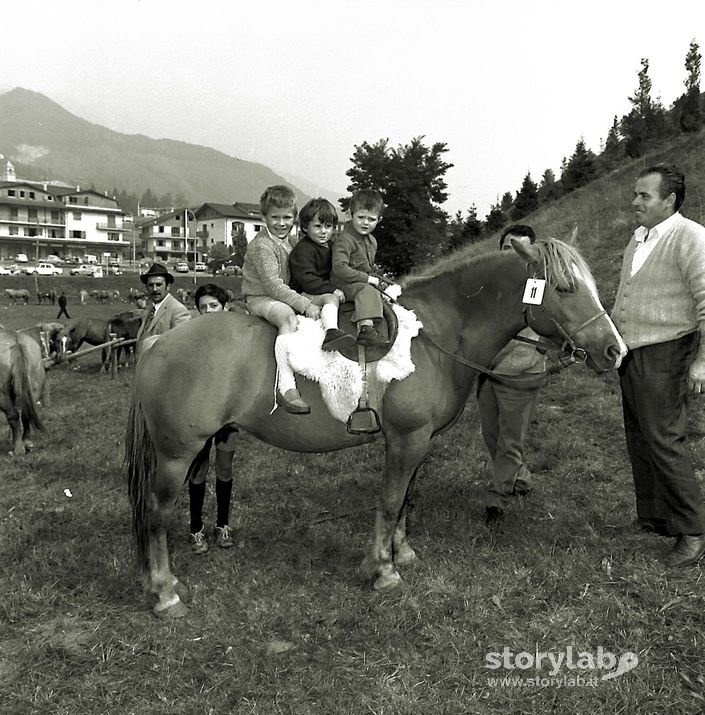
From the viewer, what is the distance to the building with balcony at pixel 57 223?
7500 cm

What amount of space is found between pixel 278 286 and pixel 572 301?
1.90 metres

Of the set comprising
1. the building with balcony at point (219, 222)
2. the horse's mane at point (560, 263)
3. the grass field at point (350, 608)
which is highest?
the building with balcony at point (219, 222)

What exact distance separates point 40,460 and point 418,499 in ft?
17.1

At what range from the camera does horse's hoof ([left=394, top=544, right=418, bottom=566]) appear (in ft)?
13.9

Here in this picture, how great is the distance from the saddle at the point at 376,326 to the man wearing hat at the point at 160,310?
5.47ft

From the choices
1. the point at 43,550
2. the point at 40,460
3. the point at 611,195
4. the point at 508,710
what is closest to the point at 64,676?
the point at 43,550

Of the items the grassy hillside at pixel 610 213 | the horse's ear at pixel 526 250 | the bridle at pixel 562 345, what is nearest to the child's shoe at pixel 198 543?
the bridle at pixel 562 345

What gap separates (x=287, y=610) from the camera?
3.71m

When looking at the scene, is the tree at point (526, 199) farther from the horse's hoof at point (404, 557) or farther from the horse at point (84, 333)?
the horse's hoof at point (404, 557)

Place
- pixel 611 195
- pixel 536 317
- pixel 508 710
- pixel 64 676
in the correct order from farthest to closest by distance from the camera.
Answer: pixel 611 195, pixel 536 317, pixel 64 676, pixel 508 710

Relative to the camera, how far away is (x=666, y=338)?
388cm

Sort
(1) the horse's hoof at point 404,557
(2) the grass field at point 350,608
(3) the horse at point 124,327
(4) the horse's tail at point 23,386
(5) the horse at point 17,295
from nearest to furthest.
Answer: (2) the grass field at point 350,608 → (1) the horse's hoof at point 404,557 → (4) the horse's tail at point 23,386 → (3) the horse at point 124,327 → (5) the horse at point 17,295

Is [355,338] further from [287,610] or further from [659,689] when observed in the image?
[659,689]

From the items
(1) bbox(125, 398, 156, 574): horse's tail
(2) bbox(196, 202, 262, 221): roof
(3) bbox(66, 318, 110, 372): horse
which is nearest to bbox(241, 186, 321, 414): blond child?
(1) bbox(125, 398, 156, 574): horse's tail
